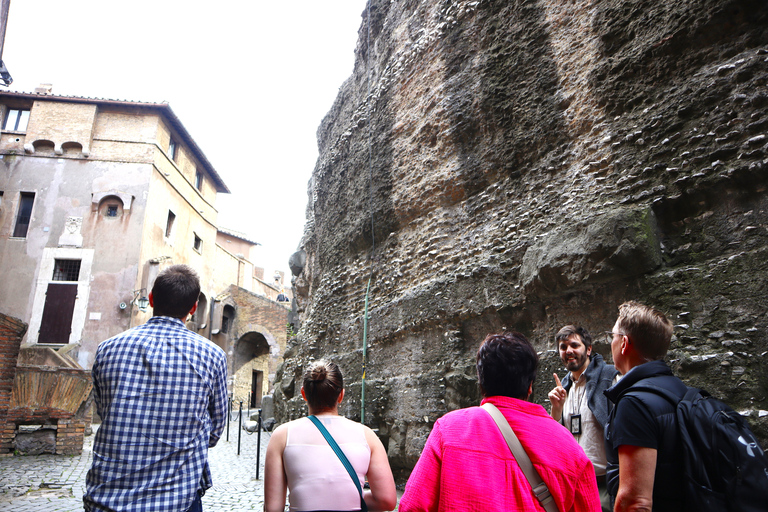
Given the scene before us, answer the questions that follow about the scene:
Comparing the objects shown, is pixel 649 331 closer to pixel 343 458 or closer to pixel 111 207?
pixel 343 458

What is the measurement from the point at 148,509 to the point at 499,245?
441cm

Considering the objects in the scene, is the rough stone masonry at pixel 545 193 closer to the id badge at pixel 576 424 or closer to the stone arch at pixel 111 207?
the id badge at pixel 576 424

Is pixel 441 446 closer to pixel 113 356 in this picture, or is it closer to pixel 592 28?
pixel 113 356

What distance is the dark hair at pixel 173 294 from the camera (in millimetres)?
2068

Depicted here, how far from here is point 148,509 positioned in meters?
1.71

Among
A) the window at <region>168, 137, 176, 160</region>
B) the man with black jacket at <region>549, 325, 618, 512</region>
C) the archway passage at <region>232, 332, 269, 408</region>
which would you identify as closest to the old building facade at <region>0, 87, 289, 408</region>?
the window at <region>168, 137, 176, 160</region>

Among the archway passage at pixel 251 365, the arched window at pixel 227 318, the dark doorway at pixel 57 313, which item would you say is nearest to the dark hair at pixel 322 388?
the dark doorway at pixel 57 313

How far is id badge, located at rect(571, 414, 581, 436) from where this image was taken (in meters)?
2.69

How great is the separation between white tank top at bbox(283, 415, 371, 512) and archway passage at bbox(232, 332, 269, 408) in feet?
77.7

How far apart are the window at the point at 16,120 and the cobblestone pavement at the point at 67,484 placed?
16.3 m

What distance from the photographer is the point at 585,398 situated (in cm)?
271

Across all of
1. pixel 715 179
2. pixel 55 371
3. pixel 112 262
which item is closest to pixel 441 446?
pixel 715 179

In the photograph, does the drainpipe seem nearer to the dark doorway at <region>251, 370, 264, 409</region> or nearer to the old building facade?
the old building facade

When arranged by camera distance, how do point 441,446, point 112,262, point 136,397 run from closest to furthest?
1. point 441,446
2. point 136,397
3. point 112,262
